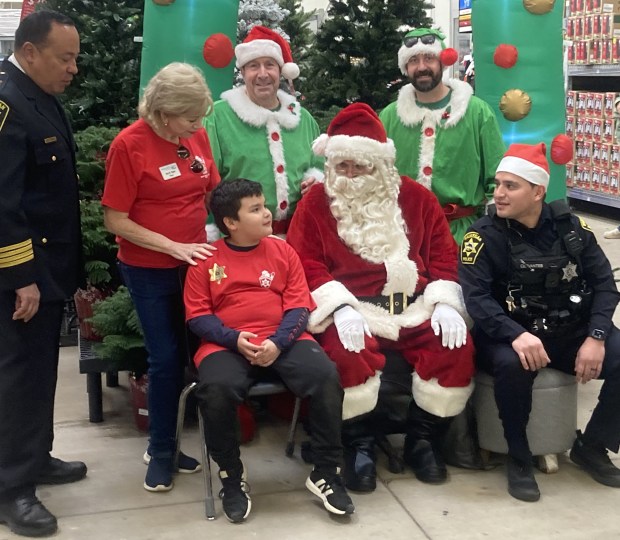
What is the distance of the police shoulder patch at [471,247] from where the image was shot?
10.8 ft

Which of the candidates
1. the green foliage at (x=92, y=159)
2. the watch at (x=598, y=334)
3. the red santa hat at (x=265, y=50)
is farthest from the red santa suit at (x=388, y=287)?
the green foliage at (x=92, y=159)

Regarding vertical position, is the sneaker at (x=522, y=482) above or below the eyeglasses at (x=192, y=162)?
below

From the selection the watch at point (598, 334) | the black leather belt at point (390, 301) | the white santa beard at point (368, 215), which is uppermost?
the white santa beard at point (368, 215)

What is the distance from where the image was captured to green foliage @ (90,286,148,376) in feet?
12.1

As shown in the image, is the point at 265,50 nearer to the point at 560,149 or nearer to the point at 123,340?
the point at 123,340

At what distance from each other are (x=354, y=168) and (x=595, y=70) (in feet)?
21.9

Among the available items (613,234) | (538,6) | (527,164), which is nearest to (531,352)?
(527,164)

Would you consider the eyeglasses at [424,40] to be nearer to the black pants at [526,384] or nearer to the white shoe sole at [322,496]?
the black pants at [526,384]

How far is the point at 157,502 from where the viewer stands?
3170mm

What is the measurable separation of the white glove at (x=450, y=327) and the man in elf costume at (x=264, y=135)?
0.92 metres

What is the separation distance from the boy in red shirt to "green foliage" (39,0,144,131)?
2.42m

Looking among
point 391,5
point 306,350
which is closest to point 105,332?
point 306,350

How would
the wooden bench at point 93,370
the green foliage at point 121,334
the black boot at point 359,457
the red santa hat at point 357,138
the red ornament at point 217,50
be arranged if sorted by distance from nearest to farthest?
the black boot at point 359,457 → the red santa hat at point 357,138 → the green foliage at point 121,334 → the wooden bench at point 93,370 → the red ornament at point 217,50

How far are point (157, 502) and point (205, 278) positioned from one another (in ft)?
2.93
